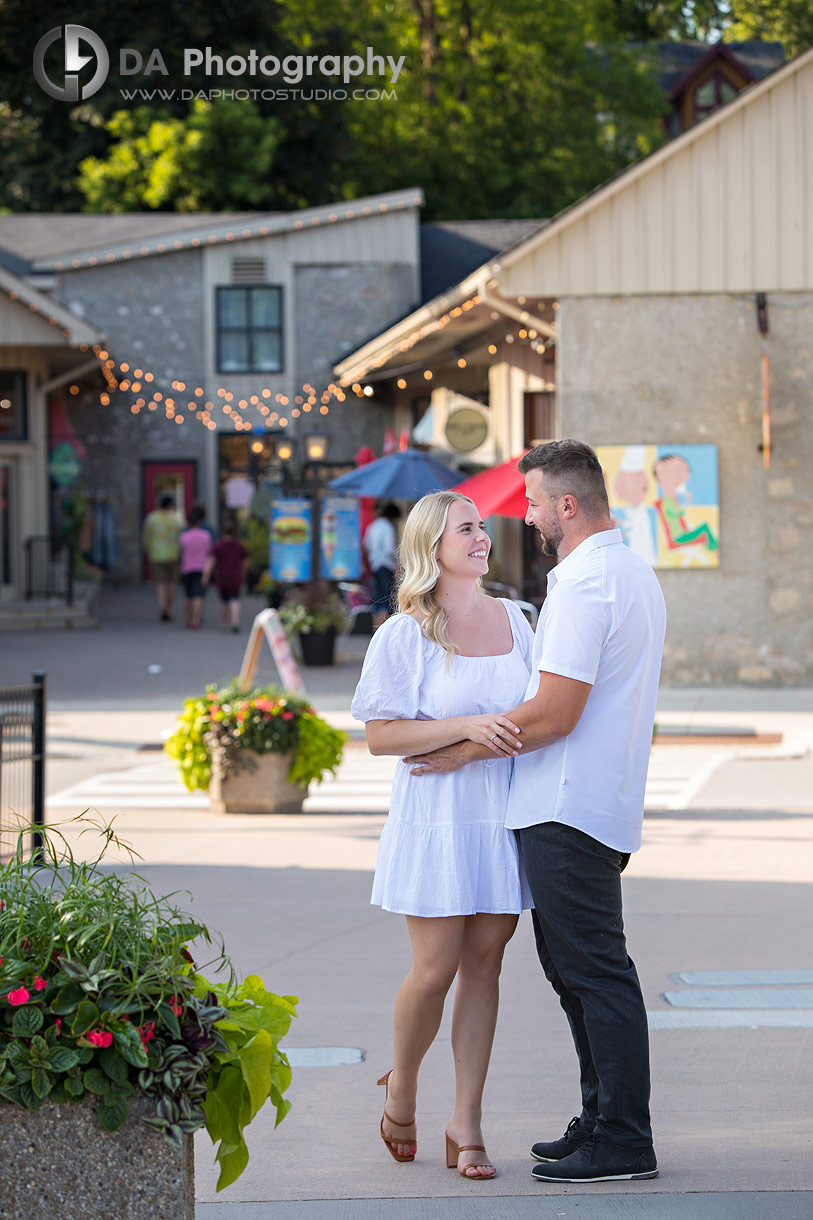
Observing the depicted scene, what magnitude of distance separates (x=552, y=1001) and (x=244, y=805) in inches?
192

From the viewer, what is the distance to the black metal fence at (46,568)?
26.0 m

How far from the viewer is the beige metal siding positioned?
1680 cm

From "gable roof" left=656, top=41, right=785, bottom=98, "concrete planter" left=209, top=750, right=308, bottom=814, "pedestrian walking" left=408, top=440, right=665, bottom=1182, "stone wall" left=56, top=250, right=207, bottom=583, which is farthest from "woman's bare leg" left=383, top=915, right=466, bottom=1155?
"gable roof" left=656, top=41, right=785, bottom=98

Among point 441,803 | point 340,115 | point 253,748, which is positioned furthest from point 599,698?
point 340,115

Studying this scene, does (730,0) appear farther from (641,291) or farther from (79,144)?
(641,291)

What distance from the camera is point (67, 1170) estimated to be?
Answer: 2828 mm

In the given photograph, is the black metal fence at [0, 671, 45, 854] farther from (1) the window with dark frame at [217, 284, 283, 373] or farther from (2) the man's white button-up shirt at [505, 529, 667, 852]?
(1) the window with dark frame at [217, 284, 283, 373]

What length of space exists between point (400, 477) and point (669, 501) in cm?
447

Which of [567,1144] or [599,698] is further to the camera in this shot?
[567,1144]

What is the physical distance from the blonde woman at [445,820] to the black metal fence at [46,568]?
2246 cm

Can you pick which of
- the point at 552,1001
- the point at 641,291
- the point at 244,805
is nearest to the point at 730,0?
the point at 641,291

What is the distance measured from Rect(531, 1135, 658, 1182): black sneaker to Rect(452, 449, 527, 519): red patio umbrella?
11.6 m

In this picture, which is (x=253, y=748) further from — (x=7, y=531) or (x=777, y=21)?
(x=777, y=21)

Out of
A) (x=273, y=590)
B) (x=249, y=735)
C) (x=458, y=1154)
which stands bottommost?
(x=458, y=1154)
